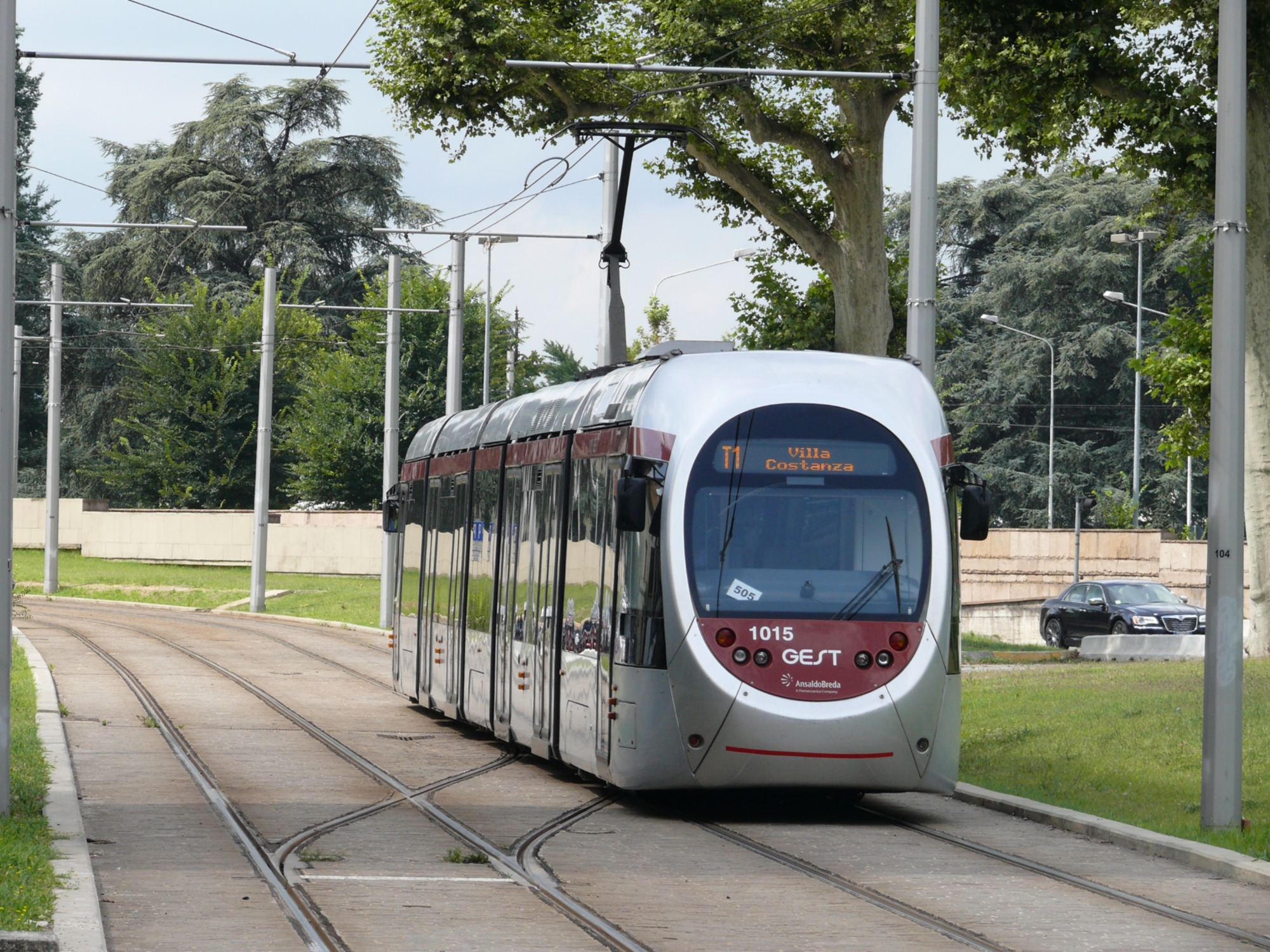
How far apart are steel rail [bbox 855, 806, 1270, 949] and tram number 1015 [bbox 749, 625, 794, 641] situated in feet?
4.59

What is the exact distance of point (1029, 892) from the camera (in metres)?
9.49

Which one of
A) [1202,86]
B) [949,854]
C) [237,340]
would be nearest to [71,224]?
[1202,86]

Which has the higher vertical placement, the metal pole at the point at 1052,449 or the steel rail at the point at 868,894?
the metal pole at the point at 1052,449

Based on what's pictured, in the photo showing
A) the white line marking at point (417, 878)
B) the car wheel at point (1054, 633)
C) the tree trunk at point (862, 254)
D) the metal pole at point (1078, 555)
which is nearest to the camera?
the white line marking at point (417, 878)

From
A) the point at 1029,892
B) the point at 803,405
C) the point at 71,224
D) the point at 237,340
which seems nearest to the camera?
the point at 1029,892

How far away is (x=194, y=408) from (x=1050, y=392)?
92.8ft

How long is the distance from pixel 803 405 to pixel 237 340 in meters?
55.0

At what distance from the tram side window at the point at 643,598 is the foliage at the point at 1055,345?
175 ft

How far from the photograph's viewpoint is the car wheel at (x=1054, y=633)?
125 feet

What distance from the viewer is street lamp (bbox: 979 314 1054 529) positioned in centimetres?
5878

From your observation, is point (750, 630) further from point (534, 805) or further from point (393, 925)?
point (393, 925)

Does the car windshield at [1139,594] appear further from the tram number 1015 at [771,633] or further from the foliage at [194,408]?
the foliage at [194,408]

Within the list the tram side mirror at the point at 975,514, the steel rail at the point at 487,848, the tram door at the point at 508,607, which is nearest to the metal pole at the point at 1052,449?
the steel rail at the point at 487,848

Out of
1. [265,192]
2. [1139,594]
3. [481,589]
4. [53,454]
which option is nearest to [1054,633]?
[1139,594]
